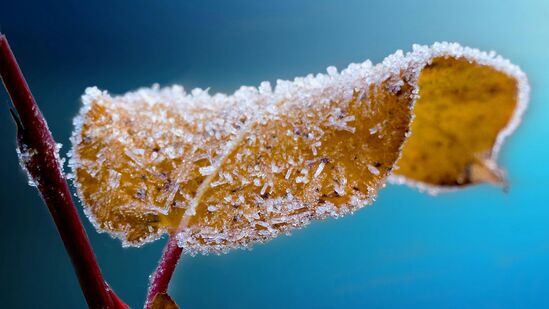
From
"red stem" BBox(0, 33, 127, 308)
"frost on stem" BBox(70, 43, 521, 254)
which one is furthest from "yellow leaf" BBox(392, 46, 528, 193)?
"red stem" BBox(0, 33, 127, 308)

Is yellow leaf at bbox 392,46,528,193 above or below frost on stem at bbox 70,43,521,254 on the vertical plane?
above

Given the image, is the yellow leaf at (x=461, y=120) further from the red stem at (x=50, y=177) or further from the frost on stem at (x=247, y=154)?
the red stem at (x=50, y=177)

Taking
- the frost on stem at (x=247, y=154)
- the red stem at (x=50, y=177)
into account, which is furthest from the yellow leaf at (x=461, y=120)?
the red stem at (x=50, y=177)

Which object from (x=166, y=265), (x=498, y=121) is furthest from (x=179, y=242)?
(x=498, y=121)

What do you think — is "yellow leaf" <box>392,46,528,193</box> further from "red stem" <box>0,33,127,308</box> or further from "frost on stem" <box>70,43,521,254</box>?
"red stem" <box>0,33,127,308</box>

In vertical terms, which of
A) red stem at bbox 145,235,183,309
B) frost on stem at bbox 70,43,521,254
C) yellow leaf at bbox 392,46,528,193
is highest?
yellow leaf at bbox 392,46,528,193
